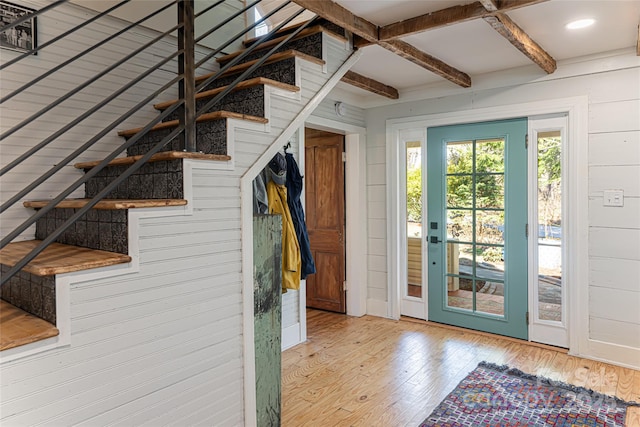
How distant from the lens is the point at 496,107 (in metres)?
3.62

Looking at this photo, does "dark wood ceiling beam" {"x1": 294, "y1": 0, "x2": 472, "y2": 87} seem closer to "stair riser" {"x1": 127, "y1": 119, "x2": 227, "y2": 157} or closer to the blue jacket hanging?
"stair riser" {"x1": 127, "y1": 119, "x2": 227, "y2": 157}

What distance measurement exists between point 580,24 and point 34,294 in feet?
10.4

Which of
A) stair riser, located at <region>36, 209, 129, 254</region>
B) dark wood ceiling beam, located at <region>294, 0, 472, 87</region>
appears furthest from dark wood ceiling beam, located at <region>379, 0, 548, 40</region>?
stair riser, located at <region>36, 209, 129, 254</region>

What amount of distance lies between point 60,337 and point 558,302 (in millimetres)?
3529

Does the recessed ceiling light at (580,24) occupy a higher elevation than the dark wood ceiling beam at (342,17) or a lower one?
higher

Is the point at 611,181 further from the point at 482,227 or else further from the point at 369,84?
the point at 369,84

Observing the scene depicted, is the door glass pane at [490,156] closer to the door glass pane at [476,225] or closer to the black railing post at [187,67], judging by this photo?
the door glass pane at [476,225]

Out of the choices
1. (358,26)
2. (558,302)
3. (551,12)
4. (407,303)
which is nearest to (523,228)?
(558,302)

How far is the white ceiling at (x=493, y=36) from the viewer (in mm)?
2301

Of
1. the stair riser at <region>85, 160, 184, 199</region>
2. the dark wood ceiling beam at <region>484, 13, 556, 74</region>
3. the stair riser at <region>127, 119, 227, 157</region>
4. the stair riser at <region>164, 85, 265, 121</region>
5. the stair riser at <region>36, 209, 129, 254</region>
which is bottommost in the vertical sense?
the stair riser at <region>36, 209, 129, 254</region>

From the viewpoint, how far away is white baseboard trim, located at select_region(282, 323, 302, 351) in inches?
139

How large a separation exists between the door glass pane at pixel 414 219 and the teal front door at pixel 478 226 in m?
0.13

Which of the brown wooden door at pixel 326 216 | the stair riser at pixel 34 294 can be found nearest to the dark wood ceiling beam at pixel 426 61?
the brown wooden door at pixel 326 216

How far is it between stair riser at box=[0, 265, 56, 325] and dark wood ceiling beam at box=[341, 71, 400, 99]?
8.76 ft
